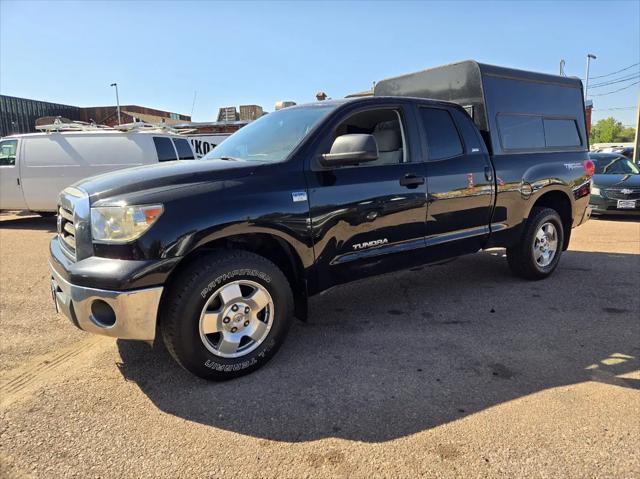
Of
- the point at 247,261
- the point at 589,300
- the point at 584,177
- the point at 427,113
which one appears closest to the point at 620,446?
the point at 247,261

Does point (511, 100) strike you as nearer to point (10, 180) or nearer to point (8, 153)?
point (10, 180)

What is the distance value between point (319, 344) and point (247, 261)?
102cm

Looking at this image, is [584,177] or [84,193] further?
[584,177]

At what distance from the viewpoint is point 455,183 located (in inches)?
167

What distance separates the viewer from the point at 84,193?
3.02 meters

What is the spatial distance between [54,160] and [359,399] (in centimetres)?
991

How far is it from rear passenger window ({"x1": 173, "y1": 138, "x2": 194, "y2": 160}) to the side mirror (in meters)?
8.85

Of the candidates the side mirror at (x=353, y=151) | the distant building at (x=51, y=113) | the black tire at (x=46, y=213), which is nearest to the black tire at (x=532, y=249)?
the side mirror at (x=353, y=151)

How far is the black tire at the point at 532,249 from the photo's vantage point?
507 centimetres

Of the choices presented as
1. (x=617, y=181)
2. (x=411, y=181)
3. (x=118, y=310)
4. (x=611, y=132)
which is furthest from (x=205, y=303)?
(x=611, y=132)

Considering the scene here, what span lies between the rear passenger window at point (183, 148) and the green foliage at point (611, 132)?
110121 mm

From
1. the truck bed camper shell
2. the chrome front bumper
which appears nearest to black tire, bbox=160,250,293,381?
the chrome front bumper

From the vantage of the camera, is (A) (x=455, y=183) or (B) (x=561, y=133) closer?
(A) (x=455, y=183)

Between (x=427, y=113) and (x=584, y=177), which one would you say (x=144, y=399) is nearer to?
(x=427, y=113)
